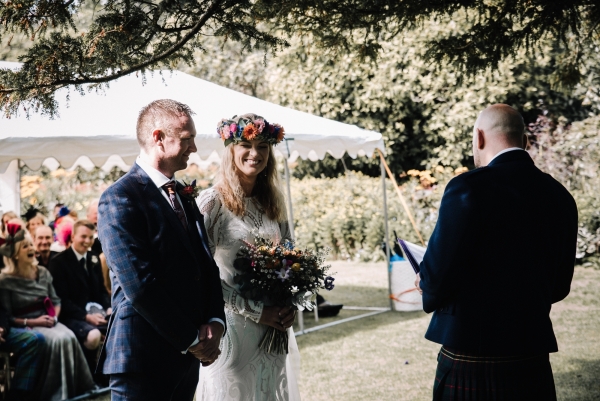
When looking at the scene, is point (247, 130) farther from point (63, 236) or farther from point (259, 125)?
point (63, 236)

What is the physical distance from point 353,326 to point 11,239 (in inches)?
180

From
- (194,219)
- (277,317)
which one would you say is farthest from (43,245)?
(194,219)

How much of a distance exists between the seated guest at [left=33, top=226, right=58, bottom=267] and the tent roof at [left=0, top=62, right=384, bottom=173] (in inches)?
27.8

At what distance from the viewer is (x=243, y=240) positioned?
3.69 metres

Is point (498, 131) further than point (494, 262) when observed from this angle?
Yes

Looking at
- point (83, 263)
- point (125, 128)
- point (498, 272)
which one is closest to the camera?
point (498, 272)

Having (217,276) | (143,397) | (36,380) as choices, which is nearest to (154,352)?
(143,397)

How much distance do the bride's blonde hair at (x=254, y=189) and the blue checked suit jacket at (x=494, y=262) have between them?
1277 millimetres

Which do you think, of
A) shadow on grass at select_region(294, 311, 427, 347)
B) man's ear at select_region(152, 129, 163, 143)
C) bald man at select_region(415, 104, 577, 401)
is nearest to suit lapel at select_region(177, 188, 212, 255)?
man's ear at select_region(152, 129, 163, 143)

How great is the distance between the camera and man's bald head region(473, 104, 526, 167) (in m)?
2.91

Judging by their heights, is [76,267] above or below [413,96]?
below

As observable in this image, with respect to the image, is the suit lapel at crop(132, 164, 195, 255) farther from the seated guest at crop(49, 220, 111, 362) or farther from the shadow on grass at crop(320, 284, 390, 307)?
the shadow on grass at crop(320, 284, 390, 307)

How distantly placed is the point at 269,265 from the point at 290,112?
4.91m

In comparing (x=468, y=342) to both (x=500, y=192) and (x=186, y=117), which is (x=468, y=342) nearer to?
(x=500, y=192)
